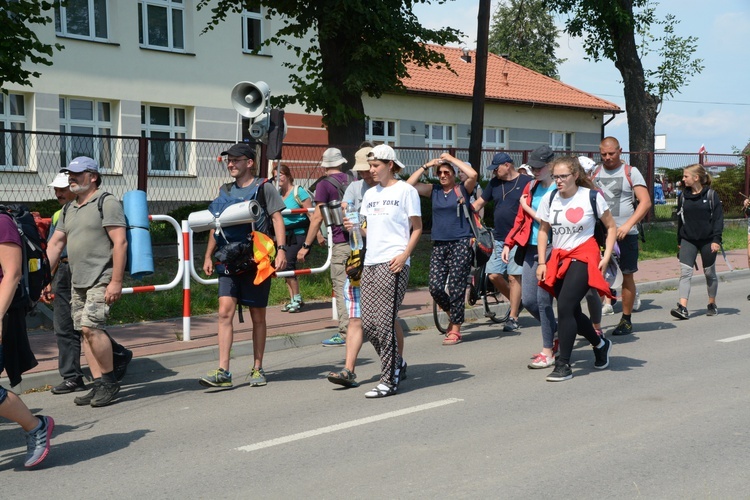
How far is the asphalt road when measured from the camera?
16.9 ft

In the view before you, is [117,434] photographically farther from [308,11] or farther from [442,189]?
[308,11]

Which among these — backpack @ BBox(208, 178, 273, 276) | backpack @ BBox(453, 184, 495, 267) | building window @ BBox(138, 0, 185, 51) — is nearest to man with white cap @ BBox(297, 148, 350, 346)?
backpack @ BBox(453, 184, 495, 267)

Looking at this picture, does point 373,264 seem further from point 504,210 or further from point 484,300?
point 484,300

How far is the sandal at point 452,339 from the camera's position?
10.1 metres

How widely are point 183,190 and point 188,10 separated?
1206 centimetres

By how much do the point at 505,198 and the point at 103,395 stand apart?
4996 millimetres

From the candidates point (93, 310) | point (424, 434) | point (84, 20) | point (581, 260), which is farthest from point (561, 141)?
point (424, 434)

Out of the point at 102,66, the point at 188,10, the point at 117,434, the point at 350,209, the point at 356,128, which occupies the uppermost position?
the point at 188,10

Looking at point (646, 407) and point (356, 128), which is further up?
point (356, 128)

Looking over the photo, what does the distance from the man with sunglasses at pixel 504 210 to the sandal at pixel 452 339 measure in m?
0.85

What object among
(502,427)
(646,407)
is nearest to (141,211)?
(502,427)

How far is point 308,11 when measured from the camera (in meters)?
17.2

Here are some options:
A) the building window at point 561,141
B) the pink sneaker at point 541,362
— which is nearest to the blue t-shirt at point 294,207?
the pink sneaker at point 541,362

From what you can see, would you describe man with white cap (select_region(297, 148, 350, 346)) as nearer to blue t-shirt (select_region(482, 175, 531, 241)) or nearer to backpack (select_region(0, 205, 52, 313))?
blue t-shirt (select_region(482, 175, 531, 241))
